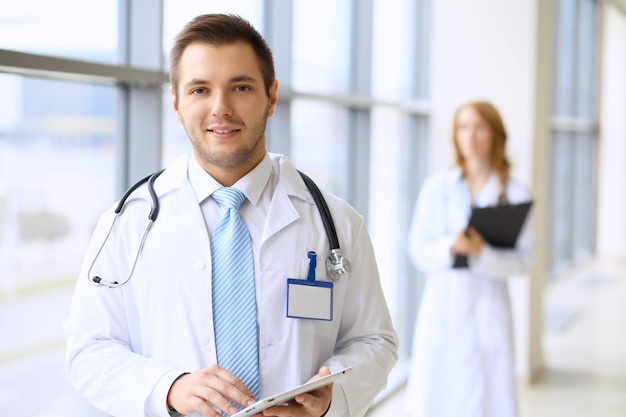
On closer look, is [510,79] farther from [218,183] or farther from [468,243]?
[218,183]

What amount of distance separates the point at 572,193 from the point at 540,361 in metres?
4.98

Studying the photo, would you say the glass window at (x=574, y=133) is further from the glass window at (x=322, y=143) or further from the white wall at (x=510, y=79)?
the glass window at (x=322, y=143)

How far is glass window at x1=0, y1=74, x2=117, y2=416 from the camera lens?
220cm

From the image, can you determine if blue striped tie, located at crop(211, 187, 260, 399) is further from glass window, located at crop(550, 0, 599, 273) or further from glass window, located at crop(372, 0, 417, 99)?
glass window, located at crop(550, 0, 599, 273)

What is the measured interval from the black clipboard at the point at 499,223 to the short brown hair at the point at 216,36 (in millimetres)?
1832

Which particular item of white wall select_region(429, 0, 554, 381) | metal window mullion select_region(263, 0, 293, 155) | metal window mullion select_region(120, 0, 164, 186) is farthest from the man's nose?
white wall select_region(429, 0, 554, 381)

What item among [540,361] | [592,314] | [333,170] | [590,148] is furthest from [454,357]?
[590,148]

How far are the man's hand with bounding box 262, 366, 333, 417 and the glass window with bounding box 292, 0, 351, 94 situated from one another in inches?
90.6

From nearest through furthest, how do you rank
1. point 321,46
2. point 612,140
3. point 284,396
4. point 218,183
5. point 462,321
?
point 284,396, point 218,183, point 462,321, point 321,46, point 612,140

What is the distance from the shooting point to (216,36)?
1.52 m

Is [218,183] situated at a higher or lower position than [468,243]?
higher

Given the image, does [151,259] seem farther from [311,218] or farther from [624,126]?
[624,126]

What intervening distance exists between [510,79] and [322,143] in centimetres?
158

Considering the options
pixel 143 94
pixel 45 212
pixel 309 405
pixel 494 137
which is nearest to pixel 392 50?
pixel 494 137
